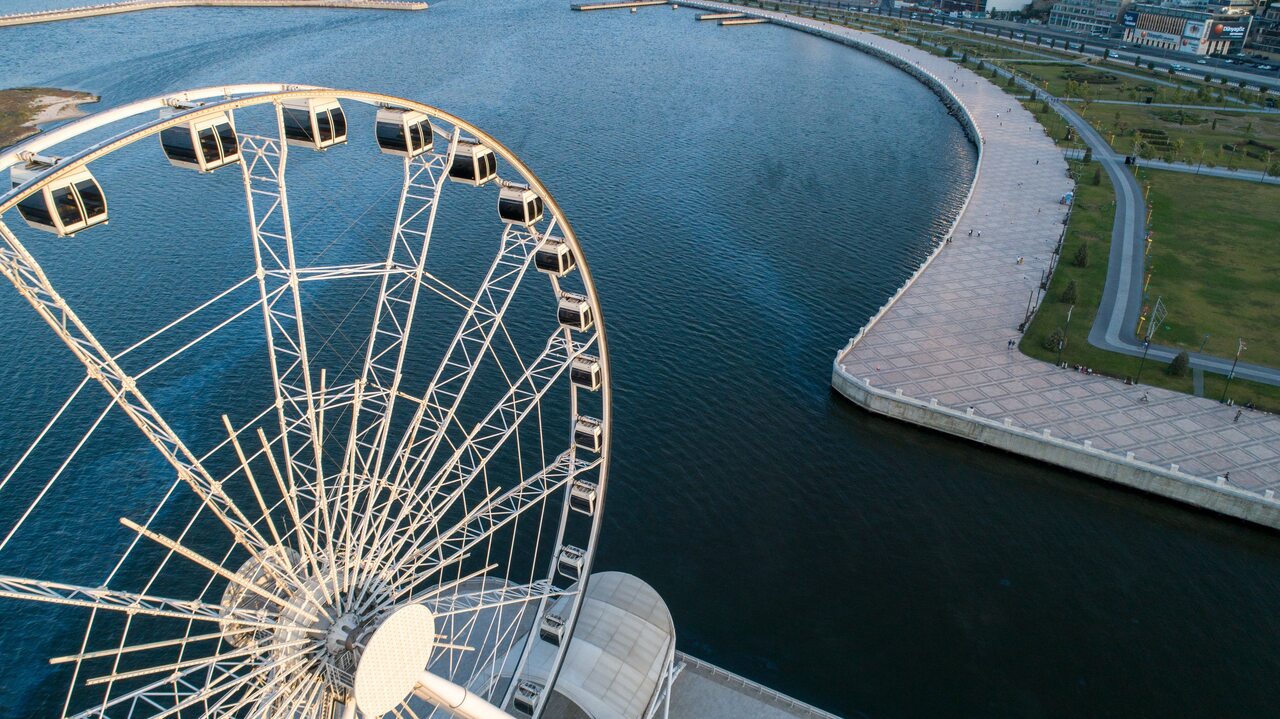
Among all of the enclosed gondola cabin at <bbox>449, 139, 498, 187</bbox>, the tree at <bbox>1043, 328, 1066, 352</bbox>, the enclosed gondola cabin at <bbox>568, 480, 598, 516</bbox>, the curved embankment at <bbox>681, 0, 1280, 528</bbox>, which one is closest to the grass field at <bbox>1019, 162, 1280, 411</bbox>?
the tree at <bbox>1043, 328, 1066, 352</bbox>

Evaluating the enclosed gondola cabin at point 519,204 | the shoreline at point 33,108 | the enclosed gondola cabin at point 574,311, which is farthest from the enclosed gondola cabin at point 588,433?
the shoreline at point 33,108

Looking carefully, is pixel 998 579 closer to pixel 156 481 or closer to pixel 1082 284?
pixel 1082 284

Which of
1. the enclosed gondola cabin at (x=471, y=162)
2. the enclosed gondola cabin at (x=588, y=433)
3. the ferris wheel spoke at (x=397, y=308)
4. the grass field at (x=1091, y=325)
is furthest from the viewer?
the grass field at (x=1091, y=325)

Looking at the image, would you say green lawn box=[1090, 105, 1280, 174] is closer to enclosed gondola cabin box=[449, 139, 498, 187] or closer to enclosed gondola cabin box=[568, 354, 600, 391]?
enclosed gondola cabin box=[568, 354, 600, 391]

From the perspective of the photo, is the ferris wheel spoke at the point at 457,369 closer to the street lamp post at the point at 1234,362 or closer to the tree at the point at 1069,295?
the tree at the point at 1069,295

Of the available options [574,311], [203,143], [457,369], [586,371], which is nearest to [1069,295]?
[457,369]

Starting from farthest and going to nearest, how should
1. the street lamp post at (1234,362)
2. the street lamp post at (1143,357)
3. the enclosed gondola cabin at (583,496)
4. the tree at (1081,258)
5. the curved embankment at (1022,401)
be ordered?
the tree at (1081,258) < the street lamp post at (1143,357) < the street lamp post at (1234,362) < the curved embankment at (1022,401) < the enclosed gondola cabin at (583,496)

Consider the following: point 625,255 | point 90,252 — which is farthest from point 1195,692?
point 90,252

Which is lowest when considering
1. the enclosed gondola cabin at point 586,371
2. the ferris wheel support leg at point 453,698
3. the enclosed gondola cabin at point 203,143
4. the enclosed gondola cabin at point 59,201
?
the ferris wheel support leg at point 453,698
